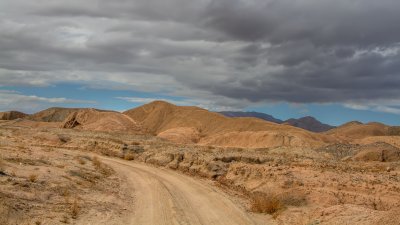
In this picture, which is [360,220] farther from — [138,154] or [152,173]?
[138,154]

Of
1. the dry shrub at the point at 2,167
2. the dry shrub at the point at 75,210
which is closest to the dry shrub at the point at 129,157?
the dry shrub at the point at 2,167

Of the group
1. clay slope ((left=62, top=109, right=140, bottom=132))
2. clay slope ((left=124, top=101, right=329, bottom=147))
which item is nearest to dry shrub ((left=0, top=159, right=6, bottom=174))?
clay slope ((left=124, top=101, right=329, bottom=147))

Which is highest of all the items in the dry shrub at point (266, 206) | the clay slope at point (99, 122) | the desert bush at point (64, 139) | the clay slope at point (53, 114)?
the clay slope at point (53, 114)

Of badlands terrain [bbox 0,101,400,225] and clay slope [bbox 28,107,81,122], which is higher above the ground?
clay slope [bbox 28,107,81,122]

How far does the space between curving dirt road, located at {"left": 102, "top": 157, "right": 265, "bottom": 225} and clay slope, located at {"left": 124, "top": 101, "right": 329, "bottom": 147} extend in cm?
6507

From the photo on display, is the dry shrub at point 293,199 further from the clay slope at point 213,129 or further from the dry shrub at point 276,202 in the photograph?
the clay slope at point 213,129

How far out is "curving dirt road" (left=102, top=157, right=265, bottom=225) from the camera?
17.7 m

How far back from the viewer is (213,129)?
123 meters

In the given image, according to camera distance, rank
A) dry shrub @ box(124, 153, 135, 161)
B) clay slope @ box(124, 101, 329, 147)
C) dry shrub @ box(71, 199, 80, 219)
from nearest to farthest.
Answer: dry shrub @ box(71, 199, 80, 219) < dry shrub @ box(124, 153, 135, 161) < clay slope @ box(124, 101, 329, 147)

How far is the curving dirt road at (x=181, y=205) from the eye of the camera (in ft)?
58.0

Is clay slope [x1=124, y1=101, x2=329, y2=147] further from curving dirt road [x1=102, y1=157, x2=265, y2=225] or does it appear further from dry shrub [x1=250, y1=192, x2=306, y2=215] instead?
dry shrub [x1=250, y1=192, x2=306, y2=215]

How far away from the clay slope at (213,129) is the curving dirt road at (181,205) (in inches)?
2562

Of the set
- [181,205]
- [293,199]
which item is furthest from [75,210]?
[293,199]

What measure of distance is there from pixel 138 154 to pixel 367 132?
146m
